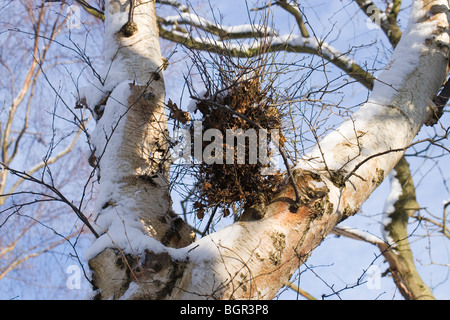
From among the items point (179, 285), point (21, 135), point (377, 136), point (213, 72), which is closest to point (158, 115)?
point (213, 72)

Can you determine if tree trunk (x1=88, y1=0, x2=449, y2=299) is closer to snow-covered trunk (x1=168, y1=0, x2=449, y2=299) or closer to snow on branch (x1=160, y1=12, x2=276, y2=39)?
snow-covered trunk (x1=168, y1=0, x2=449, y2=299)

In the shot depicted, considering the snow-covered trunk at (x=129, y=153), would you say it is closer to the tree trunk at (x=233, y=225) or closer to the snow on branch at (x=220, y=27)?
the tree trunk at (x=233, y=225)

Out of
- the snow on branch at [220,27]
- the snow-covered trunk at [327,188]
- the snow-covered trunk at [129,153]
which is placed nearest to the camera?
the snow-covered trunk at [327,188]

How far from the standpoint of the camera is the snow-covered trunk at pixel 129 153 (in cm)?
174

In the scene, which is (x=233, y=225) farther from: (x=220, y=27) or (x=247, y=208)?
(x=220, y=27)

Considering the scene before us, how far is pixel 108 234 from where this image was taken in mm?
1659

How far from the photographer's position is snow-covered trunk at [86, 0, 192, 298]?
174cm

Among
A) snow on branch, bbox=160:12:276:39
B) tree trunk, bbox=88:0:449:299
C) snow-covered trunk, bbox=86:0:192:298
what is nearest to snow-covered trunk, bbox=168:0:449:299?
tree trunk, bbox=88:0:449:299

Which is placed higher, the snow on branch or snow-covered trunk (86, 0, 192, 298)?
the snow on branch

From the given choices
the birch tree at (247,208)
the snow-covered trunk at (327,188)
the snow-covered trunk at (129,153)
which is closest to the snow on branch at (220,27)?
the birch tree at (247,208)

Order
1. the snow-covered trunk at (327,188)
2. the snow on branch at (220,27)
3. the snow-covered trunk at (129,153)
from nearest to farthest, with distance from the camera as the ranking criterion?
the snow-covered trunk at (327,188)
the snow-covered trunk at (129,153)
the snow on branch at (220,27)

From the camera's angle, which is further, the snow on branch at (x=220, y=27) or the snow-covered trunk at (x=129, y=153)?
the snow on branch at (x=220, y=27)
